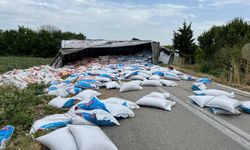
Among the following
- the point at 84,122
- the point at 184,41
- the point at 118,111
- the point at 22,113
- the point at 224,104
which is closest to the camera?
the point at 84,122

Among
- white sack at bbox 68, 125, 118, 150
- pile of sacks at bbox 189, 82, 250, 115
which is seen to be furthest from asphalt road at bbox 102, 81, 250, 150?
white sack at bbox 68, 125, 118, 150

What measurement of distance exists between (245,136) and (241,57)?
7.65m

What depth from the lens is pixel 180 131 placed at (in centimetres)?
323

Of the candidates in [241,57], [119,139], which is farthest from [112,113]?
[241,57]

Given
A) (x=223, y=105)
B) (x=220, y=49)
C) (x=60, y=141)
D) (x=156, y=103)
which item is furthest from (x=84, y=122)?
(x=220, y=49)

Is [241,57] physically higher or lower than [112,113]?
higher

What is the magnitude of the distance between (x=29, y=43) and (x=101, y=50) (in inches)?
709

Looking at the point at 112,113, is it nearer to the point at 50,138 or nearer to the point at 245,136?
the point at 50,138

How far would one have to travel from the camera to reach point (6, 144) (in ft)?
9.23

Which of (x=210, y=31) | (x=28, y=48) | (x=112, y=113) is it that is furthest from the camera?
(x=28, y=48)

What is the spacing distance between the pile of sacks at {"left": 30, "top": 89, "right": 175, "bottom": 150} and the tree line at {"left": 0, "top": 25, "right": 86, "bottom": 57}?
2774 centimetres

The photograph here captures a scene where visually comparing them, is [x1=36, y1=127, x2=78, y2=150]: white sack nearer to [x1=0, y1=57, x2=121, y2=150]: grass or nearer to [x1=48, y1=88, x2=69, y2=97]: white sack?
[x1=0, y1=57, x2=121, y2=150]: grass

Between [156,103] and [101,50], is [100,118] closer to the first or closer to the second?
→ [156,103]

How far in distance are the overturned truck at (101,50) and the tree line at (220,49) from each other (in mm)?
3169
